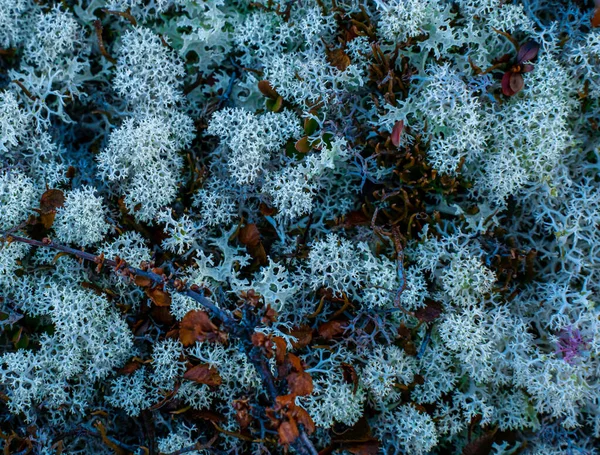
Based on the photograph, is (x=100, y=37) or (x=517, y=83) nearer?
(x=517, y=83)

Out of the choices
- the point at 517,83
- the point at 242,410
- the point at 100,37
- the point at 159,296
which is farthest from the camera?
the point at 100,37

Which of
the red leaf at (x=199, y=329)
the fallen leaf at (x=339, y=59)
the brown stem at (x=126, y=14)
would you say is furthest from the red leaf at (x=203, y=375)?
the brown stem at (x=126, y=14)

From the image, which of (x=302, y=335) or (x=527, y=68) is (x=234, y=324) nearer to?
(x=302, y=335)

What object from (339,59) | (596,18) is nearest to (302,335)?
(339,59)

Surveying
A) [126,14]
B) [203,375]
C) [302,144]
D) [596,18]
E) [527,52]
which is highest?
[596,18]

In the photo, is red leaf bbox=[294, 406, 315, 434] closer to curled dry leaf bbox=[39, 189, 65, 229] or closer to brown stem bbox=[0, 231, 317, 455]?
brown stem bbox=[0, 231, 317, 455]

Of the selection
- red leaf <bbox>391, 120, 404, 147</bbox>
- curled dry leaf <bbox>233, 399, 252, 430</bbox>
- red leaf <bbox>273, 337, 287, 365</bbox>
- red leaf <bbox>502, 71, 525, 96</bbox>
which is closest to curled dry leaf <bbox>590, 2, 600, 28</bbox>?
red leaf <bbox>502, 71, 525, 96</bbox>
